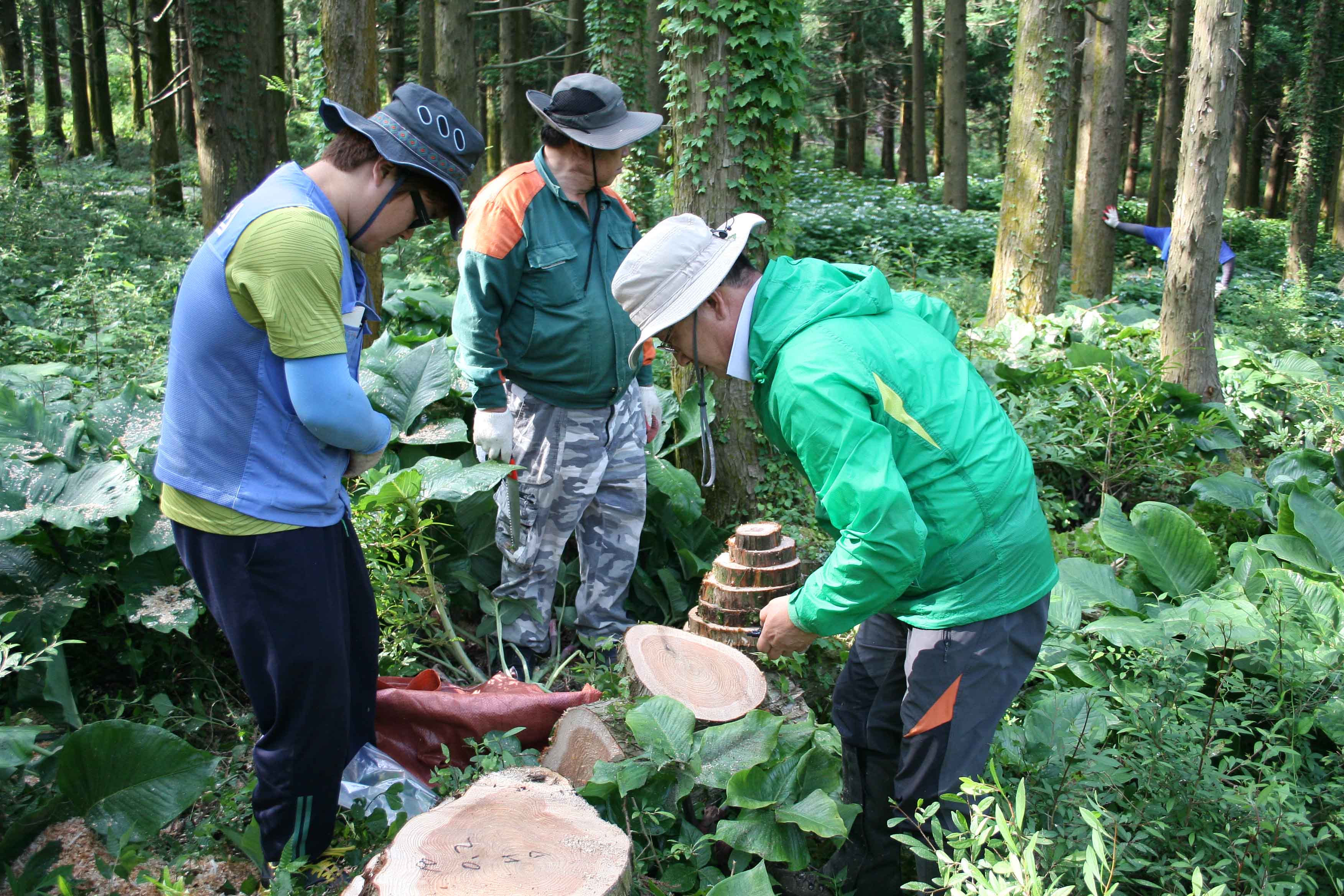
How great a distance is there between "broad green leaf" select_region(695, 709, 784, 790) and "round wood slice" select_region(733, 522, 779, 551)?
799mm

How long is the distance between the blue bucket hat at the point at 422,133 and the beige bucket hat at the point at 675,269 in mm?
469

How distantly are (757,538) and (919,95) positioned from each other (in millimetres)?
20324

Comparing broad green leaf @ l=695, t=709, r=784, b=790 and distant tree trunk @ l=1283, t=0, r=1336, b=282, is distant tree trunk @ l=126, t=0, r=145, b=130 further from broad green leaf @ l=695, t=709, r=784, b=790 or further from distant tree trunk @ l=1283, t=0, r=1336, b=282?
distant tree trunk @ l=1283, t=0, r=1336, b=282

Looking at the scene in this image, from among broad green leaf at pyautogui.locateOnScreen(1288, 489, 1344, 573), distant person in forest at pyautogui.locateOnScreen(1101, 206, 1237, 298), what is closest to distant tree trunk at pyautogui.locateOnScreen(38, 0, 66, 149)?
distant person in forest at pyautogui.locateOnScreen(1101, 206, 1237, 298)

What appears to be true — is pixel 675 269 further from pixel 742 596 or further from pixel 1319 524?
pixel 1319 524

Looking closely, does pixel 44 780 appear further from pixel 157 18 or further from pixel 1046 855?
pixel 157 18

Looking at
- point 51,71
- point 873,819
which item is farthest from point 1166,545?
point 51,71

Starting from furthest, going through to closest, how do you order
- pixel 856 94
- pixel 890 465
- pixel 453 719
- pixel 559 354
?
1. pixel 856 94
2. pixel 559 354
3. pixel 453 719
4. pixel 890 465

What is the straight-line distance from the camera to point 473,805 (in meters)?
2.26

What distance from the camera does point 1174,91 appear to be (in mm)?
17594

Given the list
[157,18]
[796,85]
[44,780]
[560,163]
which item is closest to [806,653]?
[560,163]

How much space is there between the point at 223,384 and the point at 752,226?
129 cm

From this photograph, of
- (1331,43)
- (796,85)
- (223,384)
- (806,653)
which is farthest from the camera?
(1331,43)

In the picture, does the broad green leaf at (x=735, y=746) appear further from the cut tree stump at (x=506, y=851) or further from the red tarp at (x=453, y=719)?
the red tarp at (x=453, y=719)
